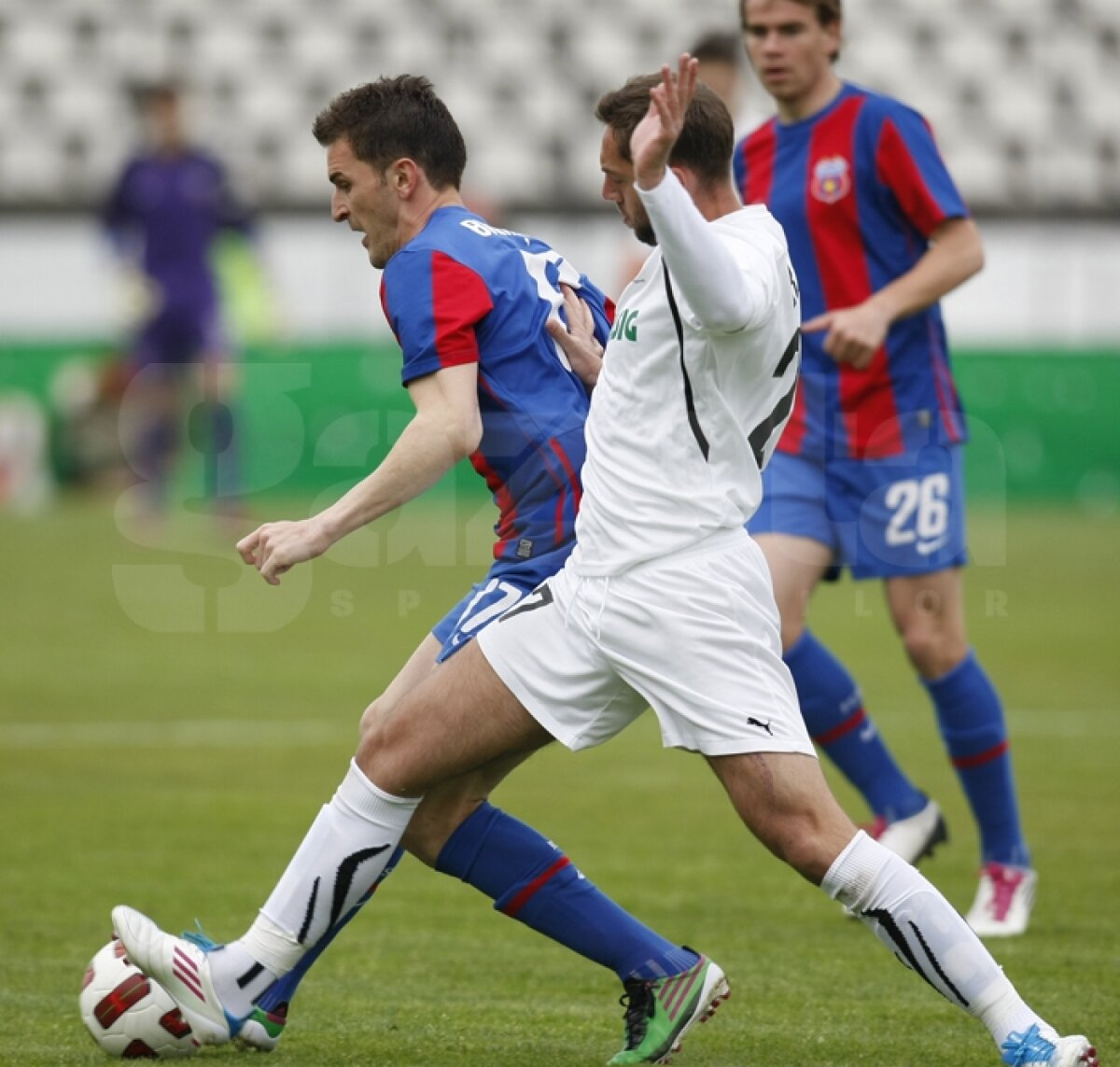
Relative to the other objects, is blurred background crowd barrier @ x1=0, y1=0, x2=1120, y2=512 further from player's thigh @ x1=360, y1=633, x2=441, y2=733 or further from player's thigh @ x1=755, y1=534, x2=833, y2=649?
player's thigh @ x1=360, y1=633, x2=441, y2=733

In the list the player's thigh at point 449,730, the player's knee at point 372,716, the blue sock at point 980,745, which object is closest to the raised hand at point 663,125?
the player's thigh at point 449,730

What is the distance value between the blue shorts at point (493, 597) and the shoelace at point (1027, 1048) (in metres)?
1.20

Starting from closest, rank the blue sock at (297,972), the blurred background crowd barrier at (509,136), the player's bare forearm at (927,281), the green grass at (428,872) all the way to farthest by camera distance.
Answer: the blue sock at (297,972)
the green grass at (428,872)
the player's bare forearm at (927,281)
the blurred background crowd barrier at (509,136)

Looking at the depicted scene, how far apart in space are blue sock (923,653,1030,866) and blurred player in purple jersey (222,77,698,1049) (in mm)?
1694

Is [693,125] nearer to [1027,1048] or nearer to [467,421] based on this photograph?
[467,421]

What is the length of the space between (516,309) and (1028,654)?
7.02 meters

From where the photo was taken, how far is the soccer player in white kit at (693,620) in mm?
3627

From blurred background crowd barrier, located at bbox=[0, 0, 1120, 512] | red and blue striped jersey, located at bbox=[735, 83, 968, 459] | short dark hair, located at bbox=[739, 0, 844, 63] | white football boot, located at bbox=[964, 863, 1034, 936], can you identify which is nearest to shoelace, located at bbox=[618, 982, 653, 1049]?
white football boot, located at bbox=[964, 863, 1034, 936]

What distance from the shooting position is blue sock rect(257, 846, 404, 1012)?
13.2 ft

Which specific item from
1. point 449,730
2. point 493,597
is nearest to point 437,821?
point 449,730

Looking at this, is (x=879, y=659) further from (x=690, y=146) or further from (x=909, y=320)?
(x=690, y=146)

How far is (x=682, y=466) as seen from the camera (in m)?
3.71

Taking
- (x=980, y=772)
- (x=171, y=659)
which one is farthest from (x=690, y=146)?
(x=171, y=659)

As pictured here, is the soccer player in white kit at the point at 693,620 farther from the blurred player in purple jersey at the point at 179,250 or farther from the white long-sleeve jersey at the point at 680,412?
the blurred player in purple jersey at the point at 179,250
